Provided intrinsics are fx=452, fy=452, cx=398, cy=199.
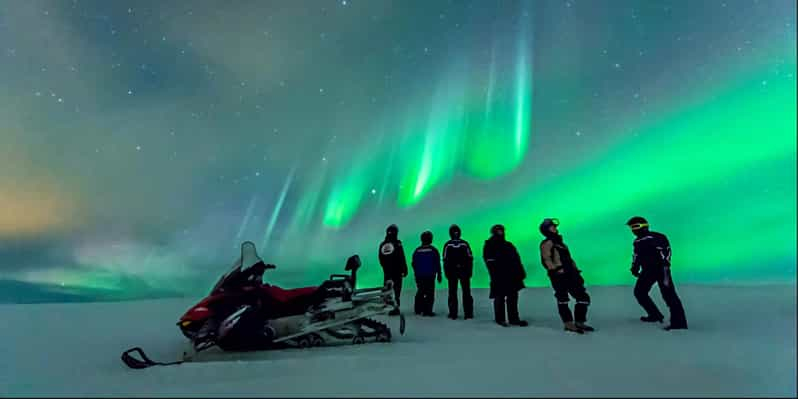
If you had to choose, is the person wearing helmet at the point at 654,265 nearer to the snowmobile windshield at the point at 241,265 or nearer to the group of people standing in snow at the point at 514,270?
the group of people standing in snow at the point at 514,270

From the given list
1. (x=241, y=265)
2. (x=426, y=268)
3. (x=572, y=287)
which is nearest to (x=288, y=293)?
(x=241, y=265)

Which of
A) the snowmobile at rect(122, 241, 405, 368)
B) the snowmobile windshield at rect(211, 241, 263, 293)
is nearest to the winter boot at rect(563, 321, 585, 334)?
the snowmobile at rect(122, 241, 405, 368)

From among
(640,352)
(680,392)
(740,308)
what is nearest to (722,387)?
(680,392)

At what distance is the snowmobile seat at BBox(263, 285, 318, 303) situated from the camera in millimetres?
6387

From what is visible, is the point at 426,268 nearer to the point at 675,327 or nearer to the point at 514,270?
the point at 514,270

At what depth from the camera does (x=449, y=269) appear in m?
9.53

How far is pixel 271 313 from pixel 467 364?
293 cm

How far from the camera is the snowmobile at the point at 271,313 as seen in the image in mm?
5863

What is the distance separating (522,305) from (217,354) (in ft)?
25.6

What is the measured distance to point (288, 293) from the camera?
6.50 metres

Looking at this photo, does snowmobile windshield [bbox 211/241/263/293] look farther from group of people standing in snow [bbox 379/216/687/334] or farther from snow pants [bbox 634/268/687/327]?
snow pants [bbox 634/268/687/327]

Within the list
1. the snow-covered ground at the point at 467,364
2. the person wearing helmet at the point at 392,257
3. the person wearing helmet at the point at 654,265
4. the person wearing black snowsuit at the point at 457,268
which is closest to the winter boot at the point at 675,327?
the person wearing helmet at the point at 654,265

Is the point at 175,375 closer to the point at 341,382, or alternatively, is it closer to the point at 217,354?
the point at 217,354

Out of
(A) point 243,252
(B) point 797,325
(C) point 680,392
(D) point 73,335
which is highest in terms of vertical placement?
(A) point 243,252
